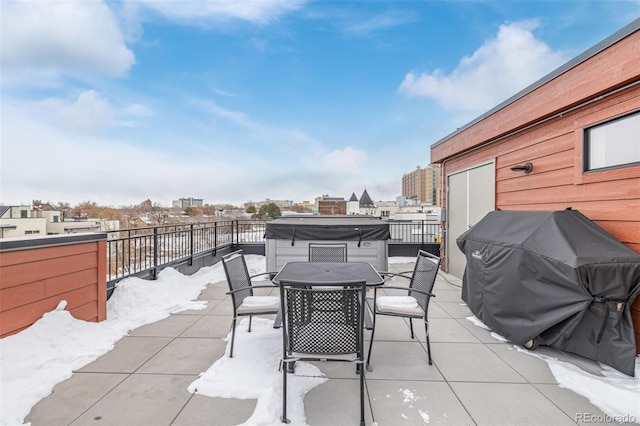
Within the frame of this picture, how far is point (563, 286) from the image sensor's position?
7.61 feet

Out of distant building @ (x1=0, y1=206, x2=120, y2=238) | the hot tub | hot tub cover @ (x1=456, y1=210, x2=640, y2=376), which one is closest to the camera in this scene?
hot tub cover @ (x1=456, y1=210, x2=640, y2=376)

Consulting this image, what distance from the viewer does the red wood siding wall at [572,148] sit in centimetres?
240

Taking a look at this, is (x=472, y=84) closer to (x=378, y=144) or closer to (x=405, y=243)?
(x=405, y=243)

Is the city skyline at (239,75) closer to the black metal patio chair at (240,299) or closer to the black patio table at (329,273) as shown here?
the black metal patio chair at (240,299)

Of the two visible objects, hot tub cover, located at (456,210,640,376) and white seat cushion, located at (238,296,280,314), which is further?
white seat cushion, located at (238,296,280,314)

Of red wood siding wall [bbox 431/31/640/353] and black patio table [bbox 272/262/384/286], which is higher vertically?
red wood siding wall [bbox 431/31/640/353]

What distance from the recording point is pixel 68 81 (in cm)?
727

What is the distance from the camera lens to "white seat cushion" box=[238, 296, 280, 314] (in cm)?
244

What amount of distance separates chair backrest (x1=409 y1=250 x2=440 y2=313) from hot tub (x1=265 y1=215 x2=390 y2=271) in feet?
6.73

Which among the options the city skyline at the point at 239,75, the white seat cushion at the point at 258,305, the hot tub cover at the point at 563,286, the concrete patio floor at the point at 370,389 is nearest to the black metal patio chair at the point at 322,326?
the concrete patio floor at the point at 370,389

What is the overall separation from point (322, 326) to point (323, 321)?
1.3 inches

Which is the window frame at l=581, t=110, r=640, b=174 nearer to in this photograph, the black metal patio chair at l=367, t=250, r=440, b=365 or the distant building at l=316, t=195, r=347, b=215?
the black metal patio chair at l=367, t=250, r=440, b=365

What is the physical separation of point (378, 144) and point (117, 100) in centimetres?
1233

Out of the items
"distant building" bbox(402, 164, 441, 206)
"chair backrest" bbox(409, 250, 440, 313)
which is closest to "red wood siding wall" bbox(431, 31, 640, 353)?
"chair backrest" bbox(409, 250, 440, 313)
